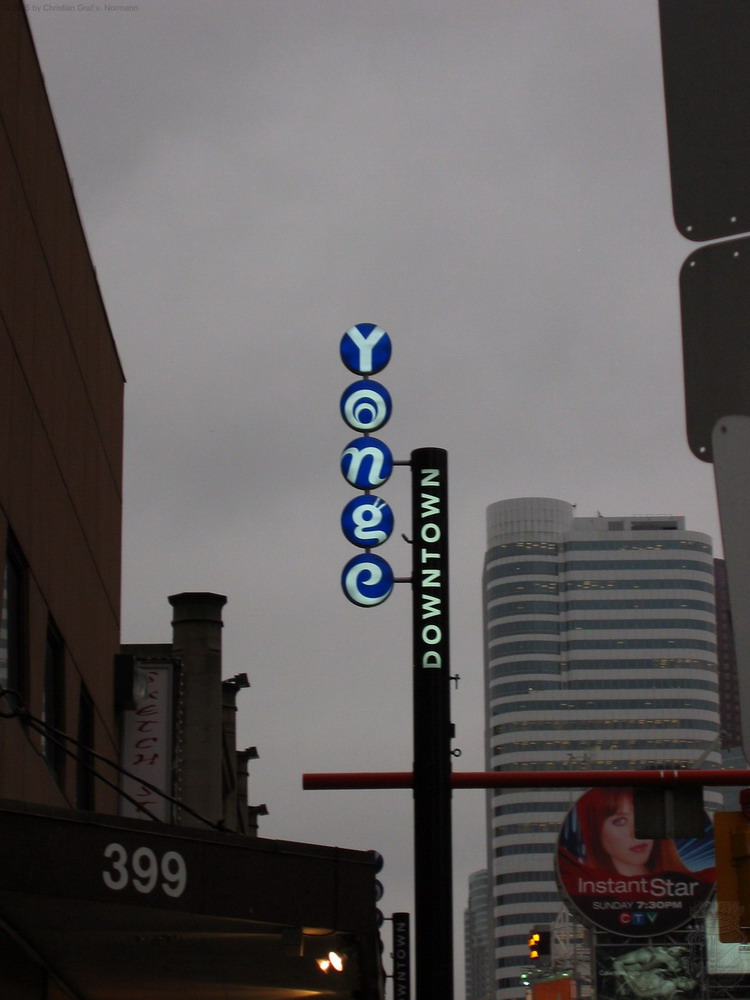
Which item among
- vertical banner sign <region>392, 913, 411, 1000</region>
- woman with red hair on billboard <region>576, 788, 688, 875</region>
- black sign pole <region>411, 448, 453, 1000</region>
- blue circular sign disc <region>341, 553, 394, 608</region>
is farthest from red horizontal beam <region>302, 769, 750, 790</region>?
woman with red hair on billboard <region>576, 788, 688, 875</region>

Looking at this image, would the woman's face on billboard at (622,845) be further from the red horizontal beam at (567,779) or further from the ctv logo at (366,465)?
the red horizontal beam at (567,779)

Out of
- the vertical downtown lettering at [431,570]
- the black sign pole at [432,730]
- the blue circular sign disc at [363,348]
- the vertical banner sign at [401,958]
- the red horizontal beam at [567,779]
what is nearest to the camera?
the red horizontal beam at [567,779]

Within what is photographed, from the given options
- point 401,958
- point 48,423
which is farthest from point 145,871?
point 401,958

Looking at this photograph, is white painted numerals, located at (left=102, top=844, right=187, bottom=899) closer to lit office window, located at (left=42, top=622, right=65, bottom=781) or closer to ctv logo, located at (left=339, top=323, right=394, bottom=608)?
lit office window, located at (left=42, top=622, right=65, bottom=781)

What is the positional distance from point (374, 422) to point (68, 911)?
15.3 metres

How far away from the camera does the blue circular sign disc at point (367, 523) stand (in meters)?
24.6

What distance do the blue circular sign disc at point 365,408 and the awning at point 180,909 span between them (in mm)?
11786

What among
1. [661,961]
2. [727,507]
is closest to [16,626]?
[727,507]

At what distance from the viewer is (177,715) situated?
27.8 m

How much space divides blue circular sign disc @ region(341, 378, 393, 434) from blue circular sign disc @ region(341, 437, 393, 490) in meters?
0.71

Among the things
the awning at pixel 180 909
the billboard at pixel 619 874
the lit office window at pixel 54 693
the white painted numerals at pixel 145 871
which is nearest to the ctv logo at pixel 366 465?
the lit office window at pixel 54 693

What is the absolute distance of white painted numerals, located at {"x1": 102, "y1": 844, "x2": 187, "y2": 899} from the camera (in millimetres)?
10758

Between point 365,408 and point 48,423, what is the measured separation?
323 inches

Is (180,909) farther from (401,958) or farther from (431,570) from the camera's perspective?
(401,958)
